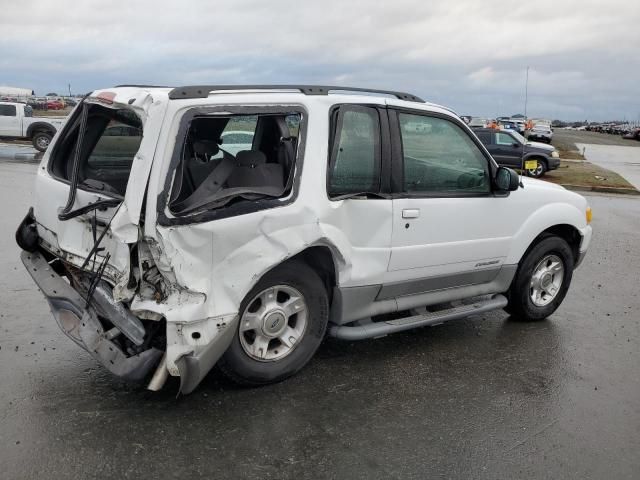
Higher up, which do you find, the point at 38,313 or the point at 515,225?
the point at 515,225

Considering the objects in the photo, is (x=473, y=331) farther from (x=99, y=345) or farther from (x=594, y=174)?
(x=594, y=174)

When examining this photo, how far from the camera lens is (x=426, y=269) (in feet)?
15.2

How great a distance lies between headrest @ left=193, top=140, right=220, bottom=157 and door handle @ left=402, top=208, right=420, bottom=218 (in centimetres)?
140

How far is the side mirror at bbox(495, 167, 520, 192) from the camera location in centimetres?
482

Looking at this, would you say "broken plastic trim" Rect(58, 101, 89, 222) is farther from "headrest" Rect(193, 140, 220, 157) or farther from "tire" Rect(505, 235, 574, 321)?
"tire" Rect(505, 235, 574, 321)

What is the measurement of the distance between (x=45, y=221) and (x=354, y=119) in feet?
7.25

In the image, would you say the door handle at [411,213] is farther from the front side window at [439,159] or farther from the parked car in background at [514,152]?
the parked car in background at [514,152]

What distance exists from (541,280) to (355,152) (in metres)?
2.39

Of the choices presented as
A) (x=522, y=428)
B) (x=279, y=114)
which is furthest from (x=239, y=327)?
(x=522, y=428)

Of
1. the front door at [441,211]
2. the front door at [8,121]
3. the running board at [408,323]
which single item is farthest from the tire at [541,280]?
the front door at [8,121]

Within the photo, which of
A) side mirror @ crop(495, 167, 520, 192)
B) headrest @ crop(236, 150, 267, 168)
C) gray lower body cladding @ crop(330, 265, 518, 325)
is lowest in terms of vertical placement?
gray lower body cladding @ crop(330, 265, 518, 325)

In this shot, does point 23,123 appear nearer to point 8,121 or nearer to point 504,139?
point 8,121

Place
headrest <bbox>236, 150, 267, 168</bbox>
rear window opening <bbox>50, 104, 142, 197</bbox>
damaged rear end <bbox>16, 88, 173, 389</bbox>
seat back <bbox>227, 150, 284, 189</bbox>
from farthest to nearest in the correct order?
1. rear window opening <bbox>50, 104, 142, 197</bbox>
2. headrest <bbox>236, 150, 267, 168</bbox>
3. seat back <bbox>227, 150, 284, 189</bbox>
4. damaged rear end <bbox>16, 88, 173, 389</bbox>

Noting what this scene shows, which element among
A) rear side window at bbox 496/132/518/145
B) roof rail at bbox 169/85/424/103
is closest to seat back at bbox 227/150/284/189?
roof rail at bbox 169/85/424/103
